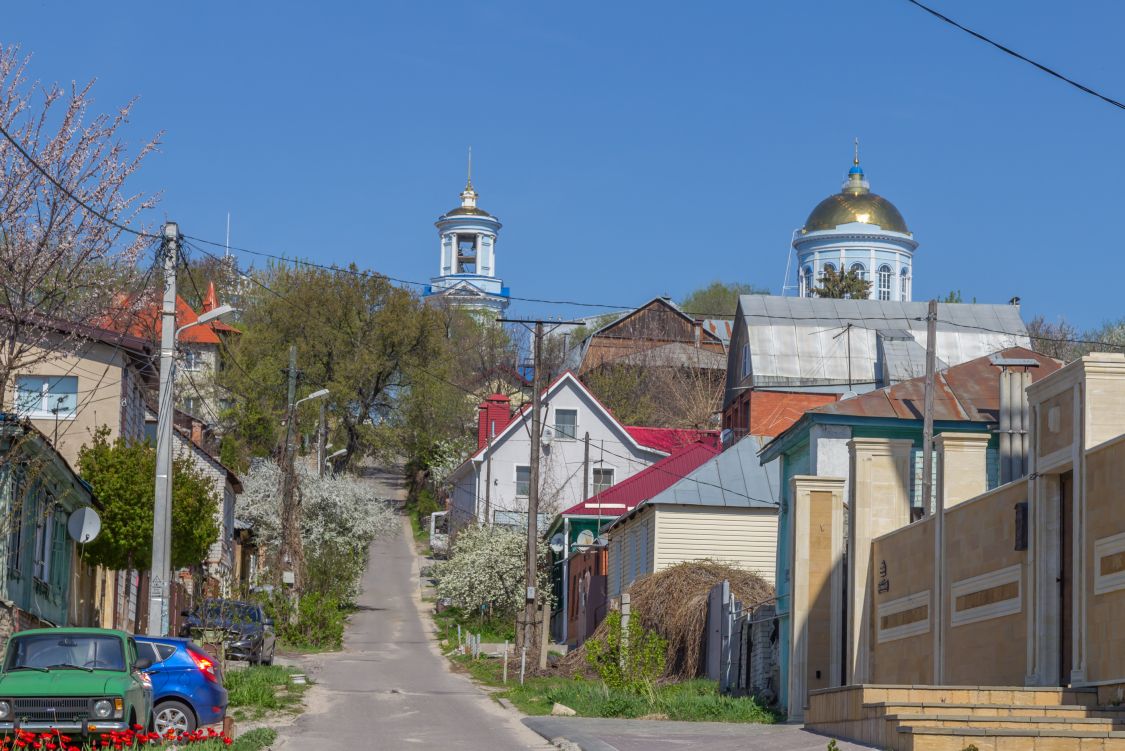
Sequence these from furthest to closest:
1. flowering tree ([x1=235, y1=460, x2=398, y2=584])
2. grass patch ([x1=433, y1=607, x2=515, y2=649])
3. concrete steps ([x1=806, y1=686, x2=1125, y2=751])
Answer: flowering tree ([x1=235, y1=460, x2=398, y2=584])
grass patch ([x1=433, y1=607, x2=515, y2=649])
concrete steps ([x1=806, y1=686, x2=1125, y2=751])

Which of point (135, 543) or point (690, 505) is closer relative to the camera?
point (135, 543)

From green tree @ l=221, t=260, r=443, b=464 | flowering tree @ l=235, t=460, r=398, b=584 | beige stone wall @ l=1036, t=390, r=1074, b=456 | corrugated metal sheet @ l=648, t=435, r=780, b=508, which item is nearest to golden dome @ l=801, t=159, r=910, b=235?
green tree @ l=221, t=260, r=443, b=464

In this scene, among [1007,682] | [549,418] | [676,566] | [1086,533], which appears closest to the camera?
[1086,533]

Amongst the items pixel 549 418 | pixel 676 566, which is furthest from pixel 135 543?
pixel 549 418

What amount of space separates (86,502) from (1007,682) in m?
19.2

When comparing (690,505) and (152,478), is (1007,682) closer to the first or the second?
(152,478)

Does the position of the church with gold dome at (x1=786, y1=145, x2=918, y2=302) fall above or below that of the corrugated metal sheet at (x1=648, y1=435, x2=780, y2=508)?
above

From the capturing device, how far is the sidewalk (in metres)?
17.2

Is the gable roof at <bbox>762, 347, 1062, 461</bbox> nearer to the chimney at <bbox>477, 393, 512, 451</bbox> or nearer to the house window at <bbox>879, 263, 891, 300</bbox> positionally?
the chimney at <bbox>477, 393, 512, 451</bbox>

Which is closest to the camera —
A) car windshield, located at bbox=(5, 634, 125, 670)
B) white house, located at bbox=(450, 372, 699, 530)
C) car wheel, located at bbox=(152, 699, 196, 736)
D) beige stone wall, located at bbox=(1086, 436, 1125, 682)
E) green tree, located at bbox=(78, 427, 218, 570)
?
beige stone wall, located at bbox=(1086, 436, 1125, 682)

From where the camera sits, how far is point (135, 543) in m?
31.9

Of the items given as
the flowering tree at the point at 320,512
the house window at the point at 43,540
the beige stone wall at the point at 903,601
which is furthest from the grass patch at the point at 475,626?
the beige stone wall at the point at 903,601

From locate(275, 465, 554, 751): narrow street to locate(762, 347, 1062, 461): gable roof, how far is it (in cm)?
809

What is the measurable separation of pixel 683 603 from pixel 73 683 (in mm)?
19972
